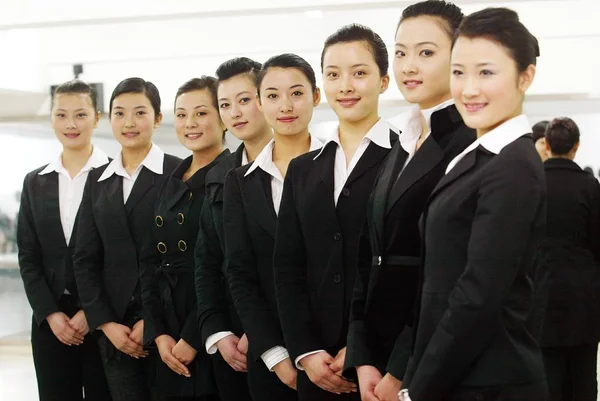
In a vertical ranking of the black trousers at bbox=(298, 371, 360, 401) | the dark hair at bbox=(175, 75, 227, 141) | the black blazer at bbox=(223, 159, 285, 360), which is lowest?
the black trousers at bbox=(298, 371, 360, 401)

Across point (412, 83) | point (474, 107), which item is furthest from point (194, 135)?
point (474, 107)

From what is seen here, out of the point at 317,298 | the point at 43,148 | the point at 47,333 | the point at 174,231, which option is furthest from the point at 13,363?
the point at 317,298

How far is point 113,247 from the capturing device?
3572mm

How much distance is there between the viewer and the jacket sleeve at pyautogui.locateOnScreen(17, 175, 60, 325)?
12.3 feet

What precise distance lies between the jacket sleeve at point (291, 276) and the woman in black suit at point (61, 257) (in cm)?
140

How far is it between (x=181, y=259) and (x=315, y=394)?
103 cm

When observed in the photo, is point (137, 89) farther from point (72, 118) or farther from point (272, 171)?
point (272, 171)

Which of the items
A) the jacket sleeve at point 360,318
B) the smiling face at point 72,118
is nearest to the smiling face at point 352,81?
the jacket sleeve at point 360,318

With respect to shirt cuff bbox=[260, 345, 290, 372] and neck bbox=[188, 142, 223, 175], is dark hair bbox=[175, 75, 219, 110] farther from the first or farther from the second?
shirt cuff bbox=[260, 345, 290, 372]

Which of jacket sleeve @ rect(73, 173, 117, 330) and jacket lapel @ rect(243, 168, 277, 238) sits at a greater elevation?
jacket lapel @ rect(243, 168, 277, 238)

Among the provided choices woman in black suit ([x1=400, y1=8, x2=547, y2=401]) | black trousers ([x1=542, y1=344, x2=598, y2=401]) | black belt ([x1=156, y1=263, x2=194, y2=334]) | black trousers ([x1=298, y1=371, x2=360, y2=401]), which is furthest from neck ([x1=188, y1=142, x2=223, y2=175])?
black trousers ([x1=542, y1=344, x2=598, y2=401])

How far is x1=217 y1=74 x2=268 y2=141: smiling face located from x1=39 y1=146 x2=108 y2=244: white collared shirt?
1000 mm

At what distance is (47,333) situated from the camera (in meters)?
3.76

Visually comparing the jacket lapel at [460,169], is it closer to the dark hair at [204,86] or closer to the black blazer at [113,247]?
the dark hair at [204,86]
